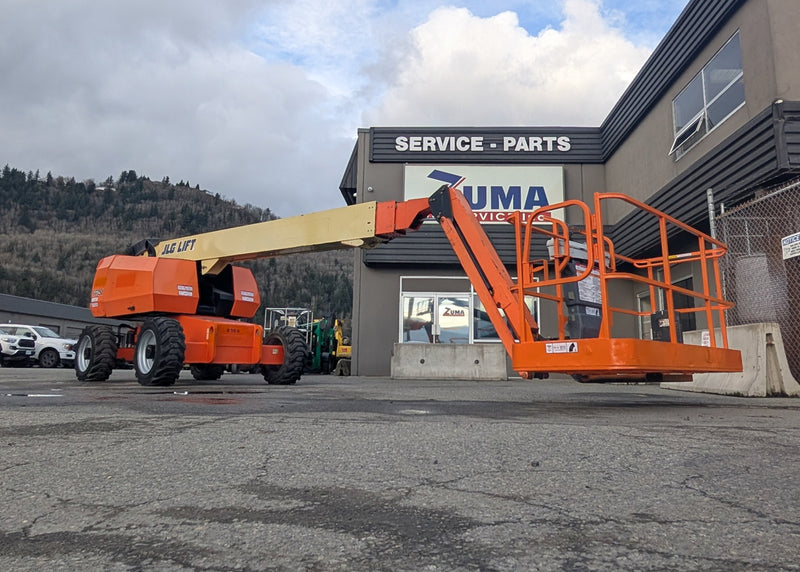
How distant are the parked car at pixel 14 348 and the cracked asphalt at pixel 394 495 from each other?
68.1ft

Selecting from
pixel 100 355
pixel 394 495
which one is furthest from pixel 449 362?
pixel 394 495

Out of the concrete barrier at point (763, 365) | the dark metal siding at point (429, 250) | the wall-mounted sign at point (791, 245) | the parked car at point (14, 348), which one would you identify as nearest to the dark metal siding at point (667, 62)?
the dark metal siding at point (429, 250)

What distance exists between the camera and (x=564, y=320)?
259 inches

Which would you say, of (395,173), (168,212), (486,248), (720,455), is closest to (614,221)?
(395,173)

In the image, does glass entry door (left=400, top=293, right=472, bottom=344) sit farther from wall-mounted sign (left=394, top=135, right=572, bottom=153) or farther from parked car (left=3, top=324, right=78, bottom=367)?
parked car (left=3, top=324, right=78, bottom=367)

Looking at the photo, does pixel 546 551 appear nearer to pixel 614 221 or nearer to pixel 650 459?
pixel 650 459

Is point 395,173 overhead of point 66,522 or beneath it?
overhead

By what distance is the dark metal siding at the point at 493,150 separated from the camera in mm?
17297

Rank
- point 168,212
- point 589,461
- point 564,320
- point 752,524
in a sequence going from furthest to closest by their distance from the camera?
point 168,212 < point 564,320 < point 589,461 < point 752,524

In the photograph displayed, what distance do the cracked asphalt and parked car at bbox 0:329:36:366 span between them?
20761 mm

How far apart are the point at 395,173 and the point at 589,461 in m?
15.4

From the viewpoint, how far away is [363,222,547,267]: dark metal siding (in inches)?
647

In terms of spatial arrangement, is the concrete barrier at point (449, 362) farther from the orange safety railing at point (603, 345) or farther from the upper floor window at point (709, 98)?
the orange safety railing at point (603, 345)

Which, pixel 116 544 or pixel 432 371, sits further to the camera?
pixel 432 371
